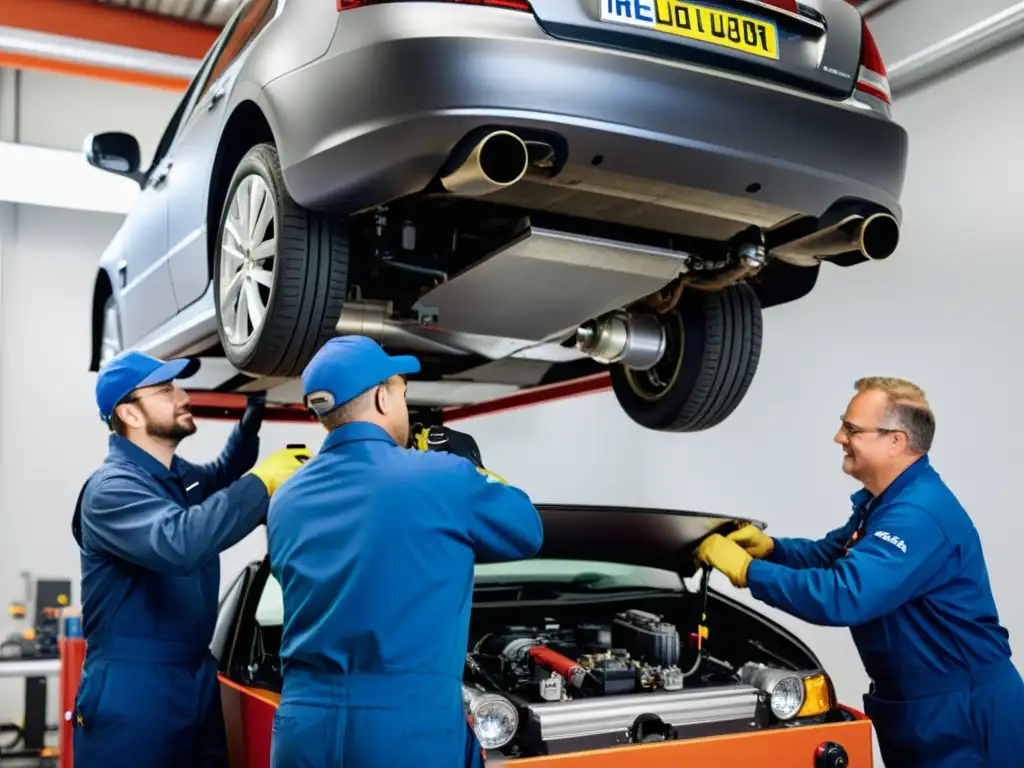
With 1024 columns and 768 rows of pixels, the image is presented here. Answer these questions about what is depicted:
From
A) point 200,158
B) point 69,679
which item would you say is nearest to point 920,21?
point 200,158

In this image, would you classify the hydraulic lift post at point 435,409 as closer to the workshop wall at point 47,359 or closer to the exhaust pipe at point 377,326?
the exhaust pipe at point 377,326

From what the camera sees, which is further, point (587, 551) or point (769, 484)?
point (769, 484)

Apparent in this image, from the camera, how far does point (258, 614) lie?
2502mm

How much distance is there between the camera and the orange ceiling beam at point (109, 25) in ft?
14.5

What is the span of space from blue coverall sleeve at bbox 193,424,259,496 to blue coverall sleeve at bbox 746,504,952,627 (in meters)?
1.68

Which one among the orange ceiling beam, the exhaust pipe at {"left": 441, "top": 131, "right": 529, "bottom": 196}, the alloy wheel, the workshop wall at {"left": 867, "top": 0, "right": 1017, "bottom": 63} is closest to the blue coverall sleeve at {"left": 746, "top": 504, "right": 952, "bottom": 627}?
the exhaust pipe at {"left": 441, "top": 131, "right": 529, "bottom": 196}

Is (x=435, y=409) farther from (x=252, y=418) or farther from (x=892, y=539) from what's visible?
(x=892, y=539)

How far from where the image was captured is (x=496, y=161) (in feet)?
5.98

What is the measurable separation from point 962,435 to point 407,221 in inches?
112

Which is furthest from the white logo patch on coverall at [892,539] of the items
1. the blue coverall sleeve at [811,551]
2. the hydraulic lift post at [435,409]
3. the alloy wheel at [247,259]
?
the hydraulic lift post at [435,409]

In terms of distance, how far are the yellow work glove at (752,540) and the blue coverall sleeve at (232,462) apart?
153cm

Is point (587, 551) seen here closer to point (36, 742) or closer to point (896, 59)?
point (896, 59)

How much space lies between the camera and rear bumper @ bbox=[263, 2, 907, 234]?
5.82 feet

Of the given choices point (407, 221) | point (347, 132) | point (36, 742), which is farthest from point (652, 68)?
point (36, 742)
